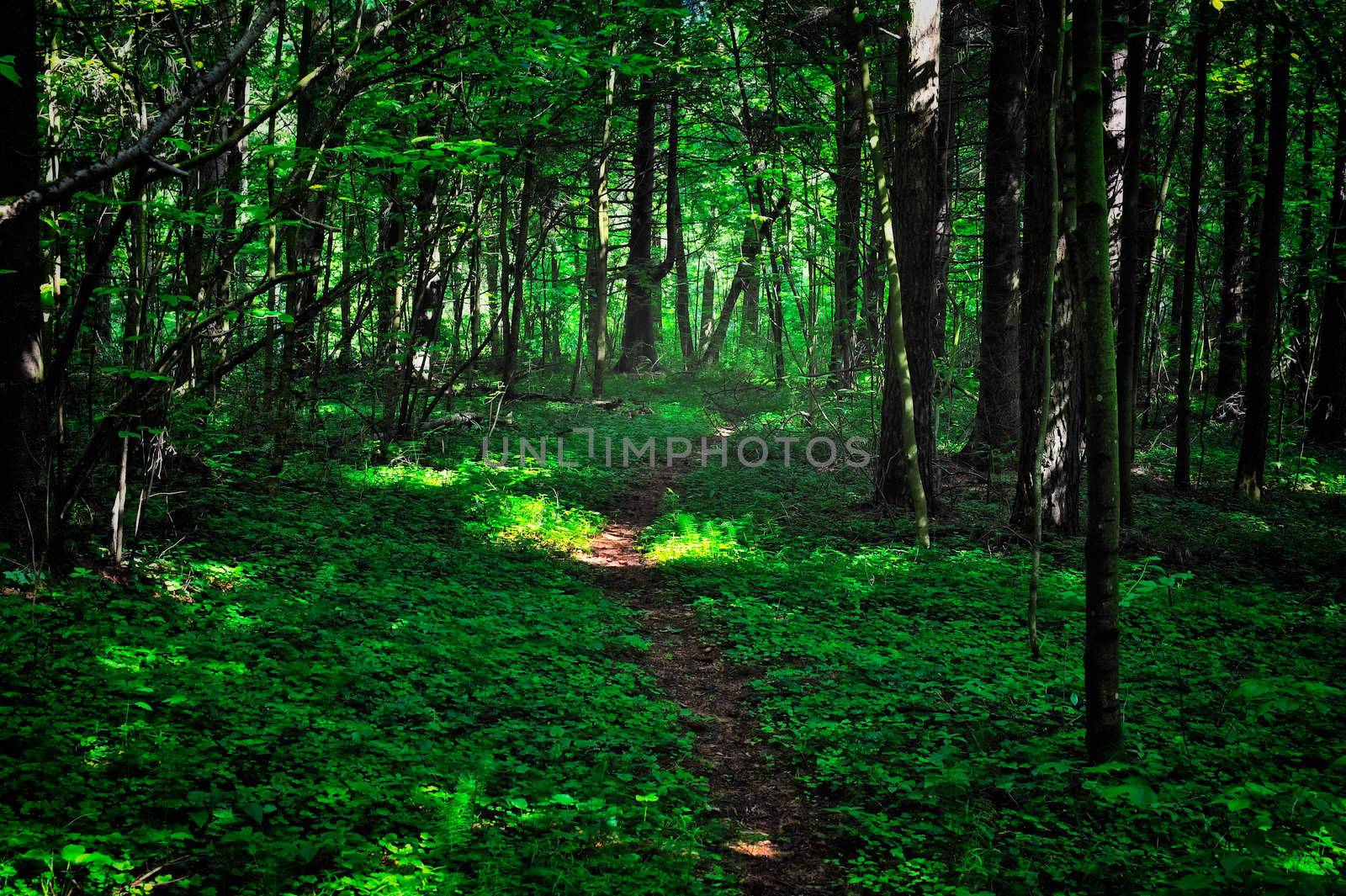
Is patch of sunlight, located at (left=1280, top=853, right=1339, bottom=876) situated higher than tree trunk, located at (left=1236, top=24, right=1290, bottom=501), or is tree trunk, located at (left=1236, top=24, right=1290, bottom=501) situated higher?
tree trunk, located at (left=1236, top=24, right=1290, bottom=501)

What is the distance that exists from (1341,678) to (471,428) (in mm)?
11703

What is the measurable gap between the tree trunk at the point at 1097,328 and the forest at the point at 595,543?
21 millimetres

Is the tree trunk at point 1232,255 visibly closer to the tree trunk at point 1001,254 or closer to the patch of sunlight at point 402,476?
the tree trunk at point 1001,254

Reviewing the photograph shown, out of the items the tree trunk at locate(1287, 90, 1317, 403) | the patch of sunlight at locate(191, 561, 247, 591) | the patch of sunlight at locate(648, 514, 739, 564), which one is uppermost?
the tree trunk at locate(1287, 90, 1317, 403)

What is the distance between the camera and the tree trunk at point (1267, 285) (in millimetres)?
10023

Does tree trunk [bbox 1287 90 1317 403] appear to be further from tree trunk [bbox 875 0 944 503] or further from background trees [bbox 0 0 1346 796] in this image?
tree trunk [bbox 875 0 944 503]

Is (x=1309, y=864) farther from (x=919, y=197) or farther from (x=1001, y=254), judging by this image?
(x=1001, y=254)

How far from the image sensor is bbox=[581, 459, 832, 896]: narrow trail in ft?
11.9

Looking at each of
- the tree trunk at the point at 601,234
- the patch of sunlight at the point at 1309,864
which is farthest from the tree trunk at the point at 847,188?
the patch of sunlight at the point at 1309,864

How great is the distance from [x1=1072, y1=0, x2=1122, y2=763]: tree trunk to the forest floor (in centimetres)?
83

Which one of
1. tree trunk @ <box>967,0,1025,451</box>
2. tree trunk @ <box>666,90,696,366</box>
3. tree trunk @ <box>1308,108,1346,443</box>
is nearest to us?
tree trunk @ <box>967,0,1025,451</box>

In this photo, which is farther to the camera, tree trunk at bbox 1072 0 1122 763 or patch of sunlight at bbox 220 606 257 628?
patch of sunlight at bbox 220 606 257 628

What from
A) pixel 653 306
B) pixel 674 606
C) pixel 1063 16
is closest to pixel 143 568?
pixel 674 606

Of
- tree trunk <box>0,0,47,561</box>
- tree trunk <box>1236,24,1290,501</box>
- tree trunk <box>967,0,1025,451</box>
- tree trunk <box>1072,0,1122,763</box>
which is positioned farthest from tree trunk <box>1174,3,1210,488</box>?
tree trunk <box>0,0,47,561</box>
